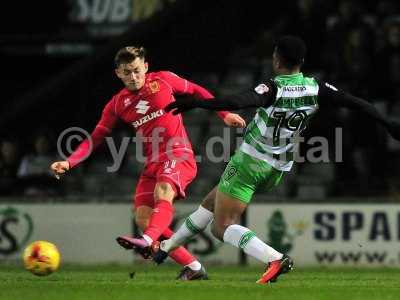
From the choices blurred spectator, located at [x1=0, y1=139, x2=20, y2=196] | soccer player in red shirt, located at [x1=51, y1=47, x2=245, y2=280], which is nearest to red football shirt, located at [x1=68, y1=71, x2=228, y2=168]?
soccer player in red shirt, located at [x1=51, y1=47, x2=245, y2=280]

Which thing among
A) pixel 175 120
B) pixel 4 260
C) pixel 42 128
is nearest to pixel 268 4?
pixel 42 128

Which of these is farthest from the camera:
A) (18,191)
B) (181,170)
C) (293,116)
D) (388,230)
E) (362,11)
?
(362,11)

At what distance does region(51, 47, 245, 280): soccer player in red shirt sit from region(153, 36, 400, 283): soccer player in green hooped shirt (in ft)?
2.52

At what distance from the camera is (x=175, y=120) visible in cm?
1088

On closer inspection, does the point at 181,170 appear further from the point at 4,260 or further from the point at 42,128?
the point at 42,128

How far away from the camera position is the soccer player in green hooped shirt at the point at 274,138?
955 centimetres

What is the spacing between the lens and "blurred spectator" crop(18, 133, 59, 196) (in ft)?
50.6

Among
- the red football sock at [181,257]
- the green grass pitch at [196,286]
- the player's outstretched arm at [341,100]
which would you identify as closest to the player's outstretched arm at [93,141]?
the green grass pitch at [196,286]

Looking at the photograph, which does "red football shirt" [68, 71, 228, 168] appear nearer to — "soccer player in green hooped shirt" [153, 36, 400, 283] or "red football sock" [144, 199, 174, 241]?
"red football sock" [144, 199, 174, 241]

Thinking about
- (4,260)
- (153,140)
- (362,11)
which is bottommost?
(4,260)

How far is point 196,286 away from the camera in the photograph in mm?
9664

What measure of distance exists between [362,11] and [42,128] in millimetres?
4802

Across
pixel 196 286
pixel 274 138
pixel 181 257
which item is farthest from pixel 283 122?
pixel 181 257

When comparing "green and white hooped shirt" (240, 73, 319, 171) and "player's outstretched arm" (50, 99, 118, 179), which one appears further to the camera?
"player's outstretched arm" (50, 99, 118, 179)
